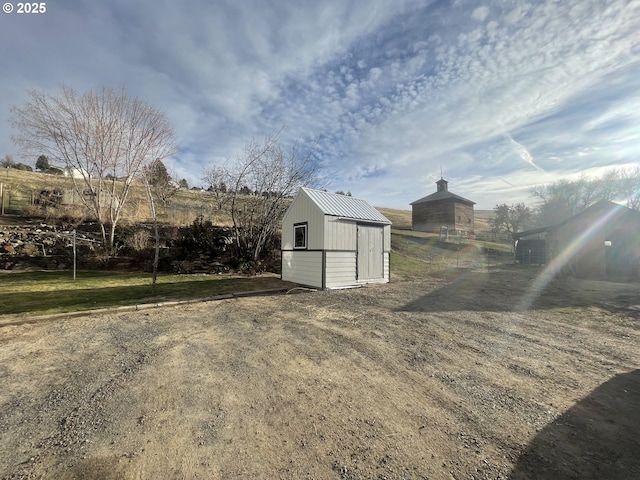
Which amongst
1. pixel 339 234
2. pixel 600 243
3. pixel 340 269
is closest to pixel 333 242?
pixel 339 234

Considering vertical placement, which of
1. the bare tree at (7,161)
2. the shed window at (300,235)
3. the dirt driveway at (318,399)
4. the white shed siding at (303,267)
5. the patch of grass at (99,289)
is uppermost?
the bare tree at (7,161)

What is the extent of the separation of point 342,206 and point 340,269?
8.95ft

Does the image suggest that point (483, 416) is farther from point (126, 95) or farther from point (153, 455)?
point (126, 95)

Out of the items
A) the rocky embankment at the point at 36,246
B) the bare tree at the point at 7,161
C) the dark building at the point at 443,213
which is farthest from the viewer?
the dark building at the point at 443,213

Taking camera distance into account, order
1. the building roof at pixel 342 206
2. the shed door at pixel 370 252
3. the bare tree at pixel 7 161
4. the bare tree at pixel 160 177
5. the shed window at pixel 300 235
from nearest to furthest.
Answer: the building roof at pixel 342 206, the shed window at pixel 300 235, the shed door at pixel 370 252, the bare tree at pixel 160 177, the bare tree at pixel 7 161

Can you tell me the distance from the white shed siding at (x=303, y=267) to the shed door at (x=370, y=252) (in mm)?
1971

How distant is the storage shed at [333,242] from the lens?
10281mm

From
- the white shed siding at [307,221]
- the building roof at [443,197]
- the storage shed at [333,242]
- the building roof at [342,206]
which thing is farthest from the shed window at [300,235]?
the building roof at [443,197]

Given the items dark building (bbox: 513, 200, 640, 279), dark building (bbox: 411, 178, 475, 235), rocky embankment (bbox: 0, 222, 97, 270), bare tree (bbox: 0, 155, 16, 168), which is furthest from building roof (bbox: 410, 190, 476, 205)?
bare tree (bbox: 0, 155, 16, 168)

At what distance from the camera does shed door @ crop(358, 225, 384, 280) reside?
11363 millimetres

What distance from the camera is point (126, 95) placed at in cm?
1593

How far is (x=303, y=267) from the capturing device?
36.4 ft

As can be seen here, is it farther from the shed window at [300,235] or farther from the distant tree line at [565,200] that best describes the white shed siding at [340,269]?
the distant tree line at [565,200]

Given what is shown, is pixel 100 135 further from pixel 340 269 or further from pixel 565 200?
pixel 565 200
